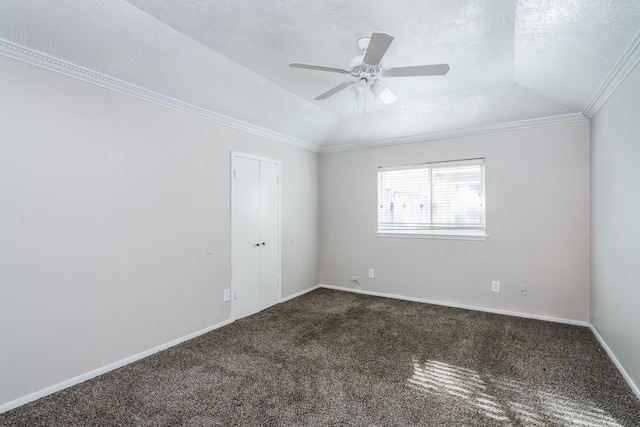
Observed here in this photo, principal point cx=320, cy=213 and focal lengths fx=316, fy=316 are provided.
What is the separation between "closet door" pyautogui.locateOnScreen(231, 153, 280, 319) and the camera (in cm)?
383

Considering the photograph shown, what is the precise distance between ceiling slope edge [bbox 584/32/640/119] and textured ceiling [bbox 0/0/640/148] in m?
0.04

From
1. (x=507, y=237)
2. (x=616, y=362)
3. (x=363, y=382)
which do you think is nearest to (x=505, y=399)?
A: (x=363, y=382)

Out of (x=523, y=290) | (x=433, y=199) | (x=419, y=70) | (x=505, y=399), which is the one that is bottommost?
(x=505, y=399)

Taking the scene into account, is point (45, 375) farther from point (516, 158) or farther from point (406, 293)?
point (516, 158)

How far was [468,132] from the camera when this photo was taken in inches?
161

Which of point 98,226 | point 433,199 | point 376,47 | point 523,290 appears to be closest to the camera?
point 376,47

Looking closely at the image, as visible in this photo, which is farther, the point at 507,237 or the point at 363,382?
the point at 507,237

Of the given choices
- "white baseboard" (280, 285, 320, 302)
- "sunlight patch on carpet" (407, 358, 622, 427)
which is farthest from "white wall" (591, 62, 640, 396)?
"white baseboard" (280, 285, 320, 302)

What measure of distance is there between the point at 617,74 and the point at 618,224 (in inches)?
46.1

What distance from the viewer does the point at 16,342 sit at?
2.13 m

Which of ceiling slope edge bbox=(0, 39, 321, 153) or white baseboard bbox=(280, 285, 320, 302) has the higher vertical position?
ceiling slope edge bbox=(0, 39, 321, 153)

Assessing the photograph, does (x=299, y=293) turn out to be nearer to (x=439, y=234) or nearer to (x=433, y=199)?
(x=439, y=234)

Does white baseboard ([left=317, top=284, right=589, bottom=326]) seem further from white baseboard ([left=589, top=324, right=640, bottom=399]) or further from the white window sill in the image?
the white window sill

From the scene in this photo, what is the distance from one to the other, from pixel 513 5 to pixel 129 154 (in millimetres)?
3111
